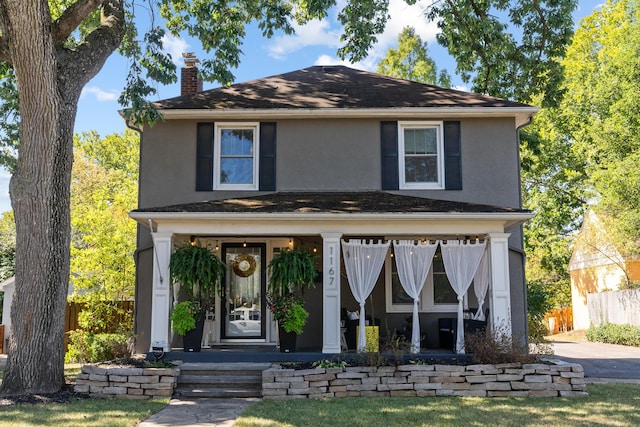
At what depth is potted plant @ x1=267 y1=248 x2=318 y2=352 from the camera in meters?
10.3

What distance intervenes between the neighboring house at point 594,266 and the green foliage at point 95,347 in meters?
17.6

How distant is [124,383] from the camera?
900 cm

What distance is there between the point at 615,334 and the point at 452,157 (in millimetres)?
11328

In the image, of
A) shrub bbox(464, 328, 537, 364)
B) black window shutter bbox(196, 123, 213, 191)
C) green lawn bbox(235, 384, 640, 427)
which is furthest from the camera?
black window shutter bbox(196, 123, 213, 191)

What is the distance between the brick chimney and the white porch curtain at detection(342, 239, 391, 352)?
6.50 meters

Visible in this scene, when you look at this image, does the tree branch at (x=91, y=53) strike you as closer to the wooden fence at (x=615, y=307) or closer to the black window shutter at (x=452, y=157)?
the black window shutter at (x=452, y=157)

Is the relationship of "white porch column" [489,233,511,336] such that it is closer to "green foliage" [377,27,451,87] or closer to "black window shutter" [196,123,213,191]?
"black window shutter" [196,123,213,191]

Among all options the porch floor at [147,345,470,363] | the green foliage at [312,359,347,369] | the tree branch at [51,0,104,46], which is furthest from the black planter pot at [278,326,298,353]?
the tree branch at [51,0,104,46]

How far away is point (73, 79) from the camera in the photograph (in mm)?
9695

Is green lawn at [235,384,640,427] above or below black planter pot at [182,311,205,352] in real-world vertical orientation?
below

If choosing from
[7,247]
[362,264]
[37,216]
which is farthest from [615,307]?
[7,247]

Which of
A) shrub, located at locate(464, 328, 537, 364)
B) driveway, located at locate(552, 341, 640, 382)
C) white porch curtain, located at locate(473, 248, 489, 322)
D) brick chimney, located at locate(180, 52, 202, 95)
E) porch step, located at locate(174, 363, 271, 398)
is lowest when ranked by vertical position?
driveway, located at locate(552, 341, 640, 382)

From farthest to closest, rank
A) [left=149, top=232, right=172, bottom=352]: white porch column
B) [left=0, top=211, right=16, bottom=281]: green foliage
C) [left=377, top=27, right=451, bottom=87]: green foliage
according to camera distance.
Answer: [left=377, top=27, right=451, bottom=87]: green foliage → [left=0, top=211, right=16, bottom=281]: green foliage → [left=149, top=232, right=172, bottom=352]: white porch column

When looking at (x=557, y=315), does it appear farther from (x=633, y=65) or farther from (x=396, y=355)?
(x=396, y=355)
